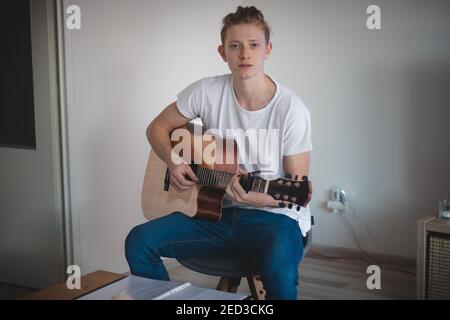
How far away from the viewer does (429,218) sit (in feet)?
7.97

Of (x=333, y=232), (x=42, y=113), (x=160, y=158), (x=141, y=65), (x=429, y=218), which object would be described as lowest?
(x=333, y=232)

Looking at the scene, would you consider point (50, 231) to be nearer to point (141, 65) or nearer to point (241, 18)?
point (141, 65)

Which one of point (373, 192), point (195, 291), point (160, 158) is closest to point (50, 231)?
point (160, 158)

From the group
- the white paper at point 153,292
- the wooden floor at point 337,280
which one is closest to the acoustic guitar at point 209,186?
the white paper at point 153,292

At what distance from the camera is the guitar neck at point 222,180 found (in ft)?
6.78

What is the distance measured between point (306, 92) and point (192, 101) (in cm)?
101

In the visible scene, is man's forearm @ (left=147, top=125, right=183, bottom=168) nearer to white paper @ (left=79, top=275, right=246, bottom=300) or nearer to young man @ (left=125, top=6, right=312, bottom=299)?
young man @ (left=125, top=6, right=312, bottom=299)

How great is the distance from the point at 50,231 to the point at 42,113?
0.52m

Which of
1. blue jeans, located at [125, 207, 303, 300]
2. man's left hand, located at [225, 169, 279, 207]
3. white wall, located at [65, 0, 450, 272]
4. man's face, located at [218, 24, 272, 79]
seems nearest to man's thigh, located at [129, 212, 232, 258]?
blue jeans, located at [125, 207, 303, 300]

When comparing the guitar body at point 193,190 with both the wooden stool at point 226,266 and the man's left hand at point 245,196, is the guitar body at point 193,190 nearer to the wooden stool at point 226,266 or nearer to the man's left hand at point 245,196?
the man's left hand at point 245,196

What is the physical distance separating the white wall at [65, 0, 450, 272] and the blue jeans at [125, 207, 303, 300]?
0.76 meters

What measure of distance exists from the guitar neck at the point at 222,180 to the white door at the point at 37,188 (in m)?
0.83

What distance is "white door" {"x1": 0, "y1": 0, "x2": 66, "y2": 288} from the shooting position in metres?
2.64

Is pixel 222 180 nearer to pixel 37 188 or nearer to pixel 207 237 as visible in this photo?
pixel 207 237
